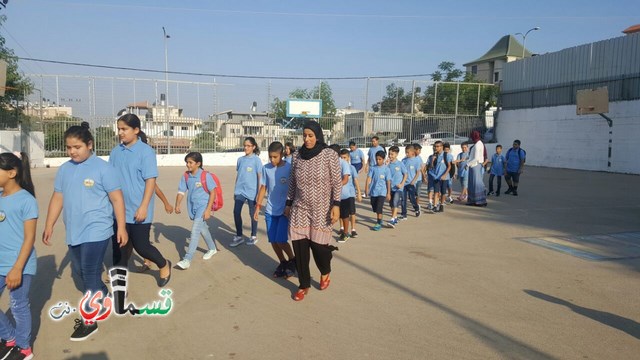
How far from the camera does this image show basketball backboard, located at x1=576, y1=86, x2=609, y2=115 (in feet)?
70.1

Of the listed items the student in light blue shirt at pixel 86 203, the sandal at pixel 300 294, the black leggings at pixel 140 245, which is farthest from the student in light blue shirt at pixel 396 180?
the student in light blue shirt at pixel 86 203

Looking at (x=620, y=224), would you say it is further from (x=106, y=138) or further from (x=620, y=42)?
(x=106, y=138)

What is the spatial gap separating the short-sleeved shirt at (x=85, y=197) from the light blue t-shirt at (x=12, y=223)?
1.23ft

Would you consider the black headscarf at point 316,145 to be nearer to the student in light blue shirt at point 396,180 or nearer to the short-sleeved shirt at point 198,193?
the short-sleeved shirt at point 198,193

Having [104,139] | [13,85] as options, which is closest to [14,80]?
[13,85]

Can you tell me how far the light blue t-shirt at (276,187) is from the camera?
552 cm

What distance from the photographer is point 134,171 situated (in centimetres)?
482

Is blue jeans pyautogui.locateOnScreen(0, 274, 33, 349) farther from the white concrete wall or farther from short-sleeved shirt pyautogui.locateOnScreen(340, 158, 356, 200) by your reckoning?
the white concrete wall

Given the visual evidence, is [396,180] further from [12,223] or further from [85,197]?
[12,223]

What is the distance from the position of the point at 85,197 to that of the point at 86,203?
1.9 inches

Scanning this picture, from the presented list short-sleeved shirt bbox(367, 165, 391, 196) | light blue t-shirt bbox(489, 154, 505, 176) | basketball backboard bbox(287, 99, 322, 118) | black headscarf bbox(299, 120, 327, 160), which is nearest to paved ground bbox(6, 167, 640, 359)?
short-sleeved shirt bbox(367, 165, 391, 196)

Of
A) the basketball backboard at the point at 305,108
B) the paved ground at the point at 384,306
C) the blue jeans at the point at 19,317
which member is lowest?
the paved ground at the point at 384,306

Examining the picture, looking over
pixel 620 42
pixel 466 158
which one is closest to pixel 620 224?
pixel 466 158

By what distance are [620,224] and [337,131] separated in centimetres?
2053
